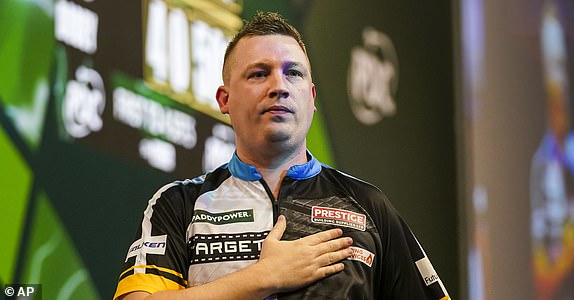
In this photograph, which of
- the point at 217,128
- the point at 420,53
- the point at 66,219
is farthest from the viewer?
the point at 420,53

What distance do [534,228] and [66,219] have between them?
2.82 metres

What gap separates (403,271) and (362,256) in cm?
13

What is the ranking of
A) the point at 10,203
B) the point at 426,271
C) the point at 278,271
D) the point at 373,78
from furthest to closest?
1. the point at 373,78
2. the point at 10,203
3. the point at 426,271
4. the point at 278,271

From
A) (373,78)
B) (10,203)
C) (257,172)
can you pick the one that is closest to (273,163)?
(257,172)

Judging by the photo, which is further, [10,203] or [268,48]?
[10,203]

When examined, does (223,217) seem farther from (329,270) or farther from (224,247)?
(329,270)

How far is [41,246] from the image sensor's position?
2561 mm

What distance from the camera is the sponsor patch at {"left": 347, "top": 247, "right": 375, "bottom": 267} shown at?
6.41 feet

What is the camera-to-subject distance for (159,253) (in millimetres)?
1916

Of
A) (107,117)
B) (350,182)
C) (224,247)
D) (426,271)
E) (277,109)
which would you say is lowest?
(426,271)

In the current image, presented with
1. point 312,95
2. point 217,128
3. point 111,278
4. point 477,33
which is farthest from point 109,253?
point 477,33

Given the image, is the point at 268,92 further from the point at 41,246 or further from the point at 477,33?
the point at 477,33

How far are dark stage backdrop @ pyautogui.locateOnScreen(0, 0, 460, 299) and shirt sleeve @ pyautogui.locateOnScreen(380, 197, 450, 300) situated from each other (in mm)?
1020

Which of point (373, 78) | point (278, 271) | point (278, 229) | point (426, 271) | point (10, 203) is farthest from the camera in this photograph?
point (373, 78)
